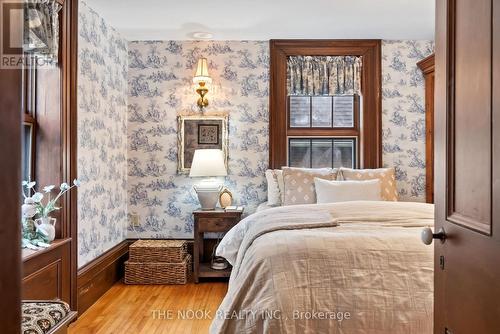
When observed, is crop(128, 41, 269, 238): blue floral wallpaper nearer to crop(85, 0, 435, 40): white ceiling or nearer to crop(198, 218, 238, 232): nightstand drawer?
crop(85, 0, 435, 40): white ceiling

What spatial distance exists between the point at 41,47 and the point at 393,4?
2555 mm

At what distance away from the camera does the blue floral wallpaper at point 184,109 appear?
4281mm

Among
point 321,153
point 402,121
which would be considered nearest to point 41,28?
point 321,153

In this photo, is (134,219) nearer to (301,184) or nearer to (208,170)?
(208,170)

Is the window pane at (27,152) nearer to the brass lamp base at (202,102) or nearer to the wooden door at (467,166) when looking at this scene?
the brass lamp base at (202,102)

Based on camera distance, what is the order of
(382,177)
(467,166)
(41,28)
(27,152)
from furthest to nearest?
(382,177) → (27,152) → (41,28) → (467,166)

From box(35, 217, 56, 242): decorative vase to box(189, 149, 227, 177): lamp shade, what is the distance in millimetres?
1531

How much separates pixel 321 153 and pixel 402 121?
885 mm

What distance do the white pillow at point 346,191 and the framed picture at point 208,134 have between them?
3.95 ft

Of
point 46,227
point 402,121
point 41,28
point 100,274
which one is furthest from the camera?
point 402,121

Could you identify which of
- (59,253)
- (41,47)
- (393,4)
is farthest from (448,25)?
(59,253)

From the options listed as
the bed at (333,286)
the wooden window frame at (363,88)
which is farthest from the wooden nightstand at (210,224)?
the bed at (333,286)

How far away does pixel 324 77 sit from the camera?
4.27 meters

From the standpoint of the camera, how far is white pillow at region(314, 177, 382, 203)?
3543 millimetres
